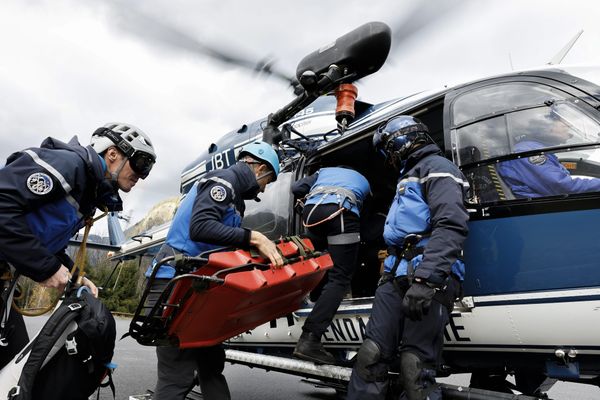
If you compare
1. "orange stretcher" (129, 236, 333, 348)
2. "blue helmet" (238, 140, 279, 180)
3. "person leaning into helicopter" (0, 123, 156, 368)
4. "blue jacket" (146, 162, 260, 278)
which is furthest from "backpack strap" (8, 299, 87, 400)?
"blue helmet" (238, 140, 279, 180)

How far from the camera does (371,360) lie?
286 cm

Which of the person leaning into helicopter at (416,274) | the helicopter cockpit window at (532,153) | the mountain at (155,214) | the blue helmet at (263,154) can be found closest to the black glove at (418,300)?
the person leaning into helicopter at (416,274)

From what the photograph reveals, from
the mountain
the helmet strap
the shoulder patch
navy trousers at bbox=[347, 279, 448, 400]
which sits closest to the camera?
navy trousers at bbox=[347, 279, 448, 400]

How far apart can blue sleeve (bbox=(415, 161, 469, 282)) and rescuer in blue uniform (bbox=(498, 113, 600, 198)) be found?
12.3 inches

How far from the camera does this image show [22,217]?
236cm

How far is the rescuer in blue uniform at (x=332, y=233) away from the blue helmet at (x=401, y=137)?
694 millimetres

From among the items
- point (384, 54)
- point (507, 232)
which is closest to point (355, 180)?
point (507, 232)

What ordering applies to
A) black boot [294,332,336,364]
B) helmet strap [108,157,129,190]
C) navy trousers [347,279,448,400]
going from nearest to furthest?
navy trousers [347,279,448,400] < helmet strap [108,157,129,190] < black boot [294,332,336,364]

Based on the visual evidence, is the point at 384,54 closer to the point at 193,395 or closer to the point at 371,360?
the point at 371,360

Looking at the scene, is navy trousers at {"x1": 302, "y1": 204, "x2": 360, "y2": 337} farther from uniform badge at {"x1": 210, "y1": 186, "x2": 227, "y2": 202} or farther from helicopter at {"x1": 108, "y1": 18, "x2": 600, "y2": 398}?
uniform badge at {"x1": 210, "y1": 186, "x2": 227, "y2": 202}

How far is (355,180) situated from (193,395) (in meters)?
2.86

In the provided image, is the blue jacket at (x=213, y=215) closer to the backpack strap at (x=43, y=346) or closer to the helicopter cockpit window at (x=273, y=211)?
the backpack strap at (x=43, y=346)

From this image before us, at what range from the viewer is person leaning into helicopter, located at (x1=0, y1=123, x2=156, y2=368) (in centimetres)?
234

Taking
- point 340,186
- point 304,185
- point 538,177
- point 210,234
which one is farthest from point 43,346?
point 538,177
